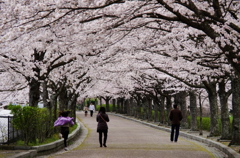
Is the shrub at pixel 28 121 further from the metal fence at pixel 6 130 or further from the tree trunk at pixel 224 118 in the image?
the tree trunk at pixel 224 118

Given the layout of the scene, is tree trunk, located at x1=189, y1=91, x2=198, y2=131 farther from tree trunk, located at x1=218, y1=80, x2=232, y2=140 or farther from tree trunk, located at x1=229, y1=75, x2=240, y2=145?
tree trunk, located at x1=229, y1=75, x2=240, y2=145

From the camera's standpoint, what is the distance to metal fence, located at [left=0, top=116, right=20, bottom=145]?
12367mm

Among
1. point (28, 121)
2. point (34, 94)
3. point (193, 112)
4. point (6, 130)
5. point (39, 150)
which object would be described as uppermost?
point (34, 94)

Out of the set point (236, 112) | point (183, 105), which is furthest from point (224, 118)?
point (183, 105)

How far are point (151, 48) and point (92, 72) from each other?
7.18 m

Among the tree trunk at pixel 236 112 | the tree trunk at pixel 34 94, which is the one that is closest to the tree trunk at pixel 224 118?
the tree trunk at pixel 236 112

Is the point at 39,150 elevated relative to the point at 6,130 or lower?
lower

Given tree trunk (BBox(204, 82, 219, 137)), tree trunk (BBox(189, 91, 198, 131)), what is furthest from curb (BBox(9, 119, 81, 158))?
tree trunk (BBox(189, 91, 198, 131))

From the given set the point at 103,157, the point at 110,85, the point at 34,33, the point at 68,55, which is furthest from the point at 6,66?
the point at 110,85

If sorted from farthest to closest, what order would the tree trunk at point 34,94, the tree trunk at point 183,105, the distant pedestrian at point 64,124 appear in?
1. the tree trunk at point 183,105
2. the tree trunk at point 34,94
3. the distant pedestrian at point 64,124

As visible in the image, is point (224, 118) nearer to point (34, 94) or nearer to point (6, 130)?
point (34, 94)

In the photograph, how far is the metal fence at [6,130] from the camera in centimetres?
1237

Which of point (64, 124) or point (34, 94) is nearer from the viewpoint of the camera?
point (64, 124)

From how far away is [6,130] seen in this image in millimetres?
12445
